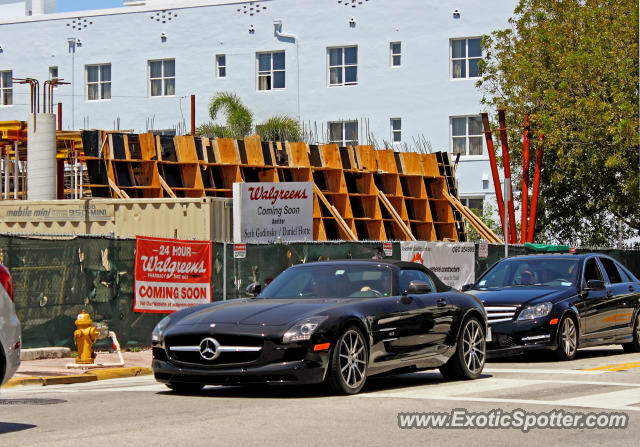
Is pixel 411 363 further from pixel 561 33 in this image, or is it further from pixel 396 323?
pixel 561 33

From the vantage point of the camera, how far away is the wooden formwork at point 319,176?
31141 mm

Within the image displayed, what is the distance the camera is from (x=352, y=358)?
1127cm

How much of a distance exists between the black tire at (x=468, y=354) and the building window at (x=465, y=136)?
33404mm

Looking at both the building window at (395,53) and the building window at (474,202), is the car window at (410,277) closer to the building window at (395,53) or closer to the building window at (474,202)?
the building window at (474,202)

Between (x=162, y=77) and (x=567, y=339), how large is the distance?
3758cm

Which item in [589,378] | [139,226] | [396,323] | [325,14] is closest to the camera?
[396,323]

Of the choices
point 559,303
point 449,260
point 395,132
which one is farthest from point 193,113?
point 559,303

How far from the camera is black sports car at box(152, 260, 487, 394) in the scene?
10.8 metres

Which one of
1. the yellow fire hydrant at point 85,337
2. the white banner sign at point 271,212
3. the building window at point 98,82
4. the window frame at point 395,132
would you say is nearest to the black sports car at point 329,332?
the yellow fire hydrant at point 85,337

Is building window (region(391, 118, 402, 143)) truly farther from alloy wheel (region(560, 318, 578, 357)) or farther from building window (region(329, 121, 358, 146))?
alloy wheel (region(560, 318, 578, 357))

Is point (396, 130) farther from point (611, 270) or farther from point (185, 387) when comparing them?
point (185, 387)

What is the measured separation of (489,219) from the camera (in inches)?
1762

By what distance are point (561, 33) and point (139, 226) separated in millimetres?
15938

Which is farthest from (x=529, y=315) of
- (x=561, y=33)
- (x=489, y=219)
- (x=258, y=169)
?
(x=489, y=219)
